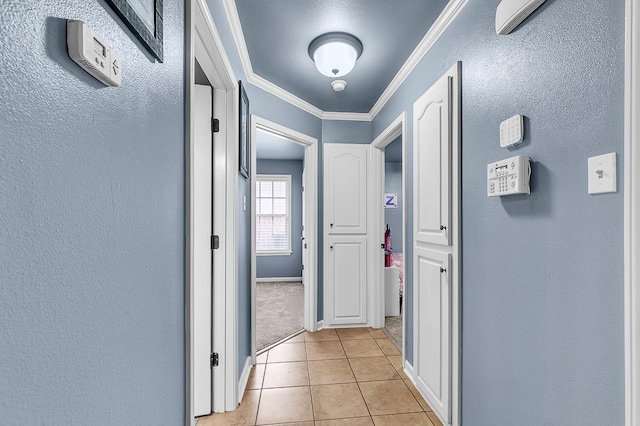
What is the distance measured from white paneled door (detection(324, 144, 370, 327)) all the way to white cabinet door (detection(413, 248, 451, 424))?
127 centimetres

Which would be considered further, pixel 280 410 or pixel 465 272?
pixel 280 410

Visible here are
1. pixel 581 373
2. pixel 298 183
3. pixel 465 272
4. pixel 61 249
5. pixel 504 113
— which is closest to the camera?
pixel 61 249

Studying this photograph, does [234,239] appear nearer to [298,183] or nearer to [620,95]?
[620,95]

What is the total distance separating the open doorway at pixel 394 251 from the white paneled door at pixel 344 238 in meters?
0.39

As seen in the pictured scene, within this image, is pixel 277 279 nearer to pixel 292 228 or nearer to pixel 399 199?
pixel 292 228

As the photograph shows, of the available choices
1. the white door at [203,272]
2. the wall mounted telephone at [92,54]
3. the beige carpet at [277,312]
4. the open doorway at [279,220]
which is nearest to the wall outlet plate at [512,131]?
the wall mounted telephone at [92,54]

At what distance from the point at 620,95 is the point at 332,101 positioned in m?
2.67

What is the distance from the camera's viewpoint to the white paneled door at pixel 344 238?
3592 millimetres

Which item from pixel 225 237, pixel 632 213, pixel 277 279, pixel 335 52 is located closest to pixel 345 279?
pixel 225 237

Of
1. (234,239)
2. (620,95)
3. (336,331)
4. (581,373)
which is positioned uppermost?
(620,95)

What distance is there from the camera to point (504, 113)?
56.0 inches

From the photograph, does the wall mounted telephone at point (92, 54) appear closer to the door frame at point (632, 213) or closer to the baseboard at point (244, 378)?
the door frame at point (632, 213)

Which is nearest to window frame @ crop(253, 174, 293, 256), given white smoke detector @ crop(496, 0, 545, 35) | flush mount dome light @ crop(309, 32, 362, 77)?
flush mount dome light @ crop(309, 32, 362, 77)

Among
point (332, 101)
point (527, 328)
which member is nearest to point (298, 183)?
point (332, 101)
